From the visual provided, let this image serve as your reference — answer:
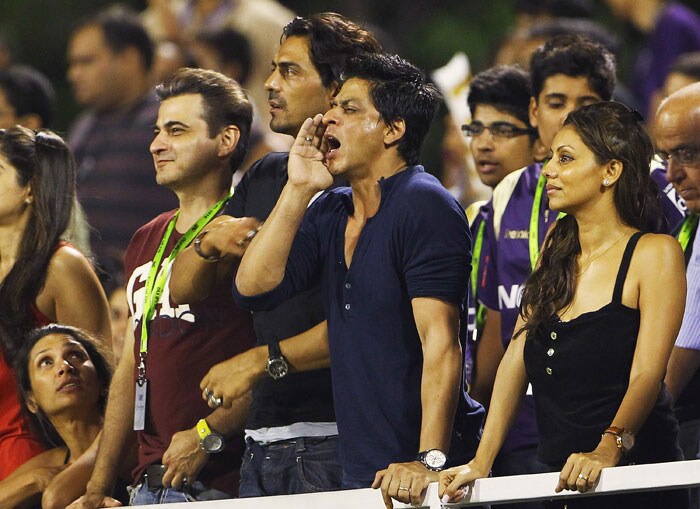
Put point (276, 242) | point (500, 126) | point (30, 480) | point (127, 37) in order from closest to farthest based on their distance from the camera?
1. point (276, 242)
2. point (30, 480)
3. point (500, 126)
4. point (127, 37)

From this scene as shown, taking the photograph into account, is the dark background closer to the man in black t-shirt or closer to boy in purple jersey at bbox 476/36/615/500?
boy in purple jersey at bbox 476/36/615/500

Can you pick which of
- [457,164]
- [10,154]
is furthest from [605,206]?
[457,164]

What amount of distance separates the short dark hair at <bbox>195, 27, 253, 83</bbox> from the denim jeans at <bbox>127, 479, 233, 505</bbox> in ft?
17.2

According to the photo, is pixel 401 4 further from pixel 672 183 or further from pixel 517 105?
pixel 672 183

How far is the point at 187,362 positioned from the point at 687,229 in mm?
1689

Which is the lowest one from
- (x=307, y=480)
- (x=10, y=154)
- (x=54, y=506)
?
(x=54, y=506)

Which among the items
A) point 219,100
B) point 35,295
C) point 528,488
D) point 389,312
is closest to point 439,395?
point 389,312

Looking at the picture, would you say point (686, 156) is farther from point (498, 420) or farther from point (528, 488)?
point (528, 488)

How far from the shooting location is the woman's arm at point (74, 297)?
220 inches

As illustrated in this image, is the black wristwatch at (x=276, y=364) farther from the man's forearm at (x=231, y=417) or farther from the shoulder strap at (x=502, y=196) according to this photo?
Result: the shoulder strap at (x=502, y=196)

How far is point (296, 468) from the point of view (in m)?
4.63

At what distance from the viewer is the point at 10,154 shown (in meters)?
5.82

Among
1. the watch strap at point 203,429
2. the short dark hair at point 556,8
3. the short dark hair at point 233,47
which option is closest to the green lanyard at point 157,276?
the watch strap at point 203,429

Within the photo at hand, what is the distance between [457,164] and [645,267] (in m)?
4.61
